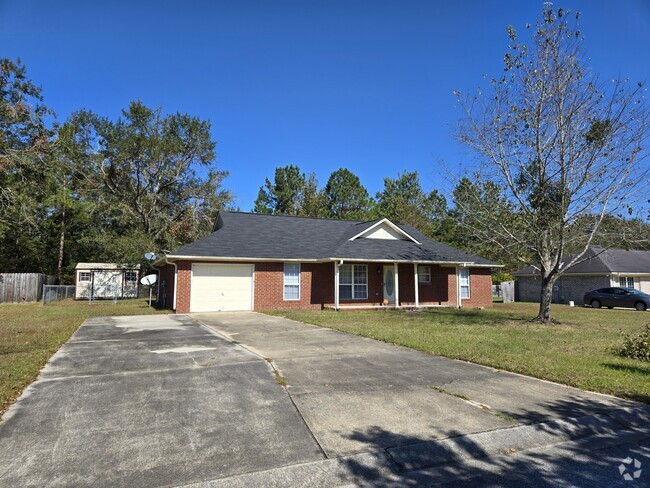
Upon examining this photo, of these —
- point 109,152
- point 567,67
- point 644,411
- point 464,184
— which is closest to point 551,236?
point 464,184

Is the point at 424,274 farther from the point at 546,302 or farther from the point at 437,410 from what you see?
the point at 437,410

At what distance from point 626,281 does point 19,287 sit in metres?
41.7

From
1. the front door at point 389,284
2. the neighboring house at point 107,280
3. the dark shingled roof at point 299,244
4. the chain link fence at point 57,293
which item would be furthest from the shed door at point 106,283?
the front door at point 389,284

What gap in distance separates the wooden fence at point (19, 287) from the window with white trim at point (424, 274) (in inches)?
925

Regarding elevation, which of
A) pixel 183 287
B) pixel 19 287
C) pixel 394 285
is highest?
pixel 394 285

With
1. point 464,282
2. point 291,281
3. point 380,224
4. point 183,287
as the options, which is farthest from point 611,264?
point 183,287

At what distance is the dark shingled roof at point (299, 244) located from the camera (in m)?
19.6

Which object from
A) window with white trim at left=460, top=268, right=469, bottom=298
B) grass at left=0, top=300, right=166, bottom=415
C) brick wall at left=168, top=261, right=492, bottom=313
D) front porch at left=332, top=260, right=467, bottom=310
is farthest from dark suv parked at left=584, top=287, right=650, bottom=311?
grass at left=0, top=300, right=166, bottom=415

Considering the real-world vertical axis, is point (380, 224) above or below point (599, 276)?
above

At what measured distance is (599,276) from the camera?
31.0m

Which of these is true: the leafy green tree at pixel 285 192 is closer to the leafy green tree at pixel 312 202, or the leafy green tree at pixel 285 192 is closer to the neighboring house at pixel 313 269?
the leafy green tree at pixel 312 202

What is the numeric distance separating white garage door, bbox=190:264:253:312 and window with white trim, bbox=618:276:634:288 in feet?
92.2

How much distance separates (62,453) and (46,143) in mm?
27495

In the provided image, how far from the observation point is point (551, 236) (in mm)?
15133
